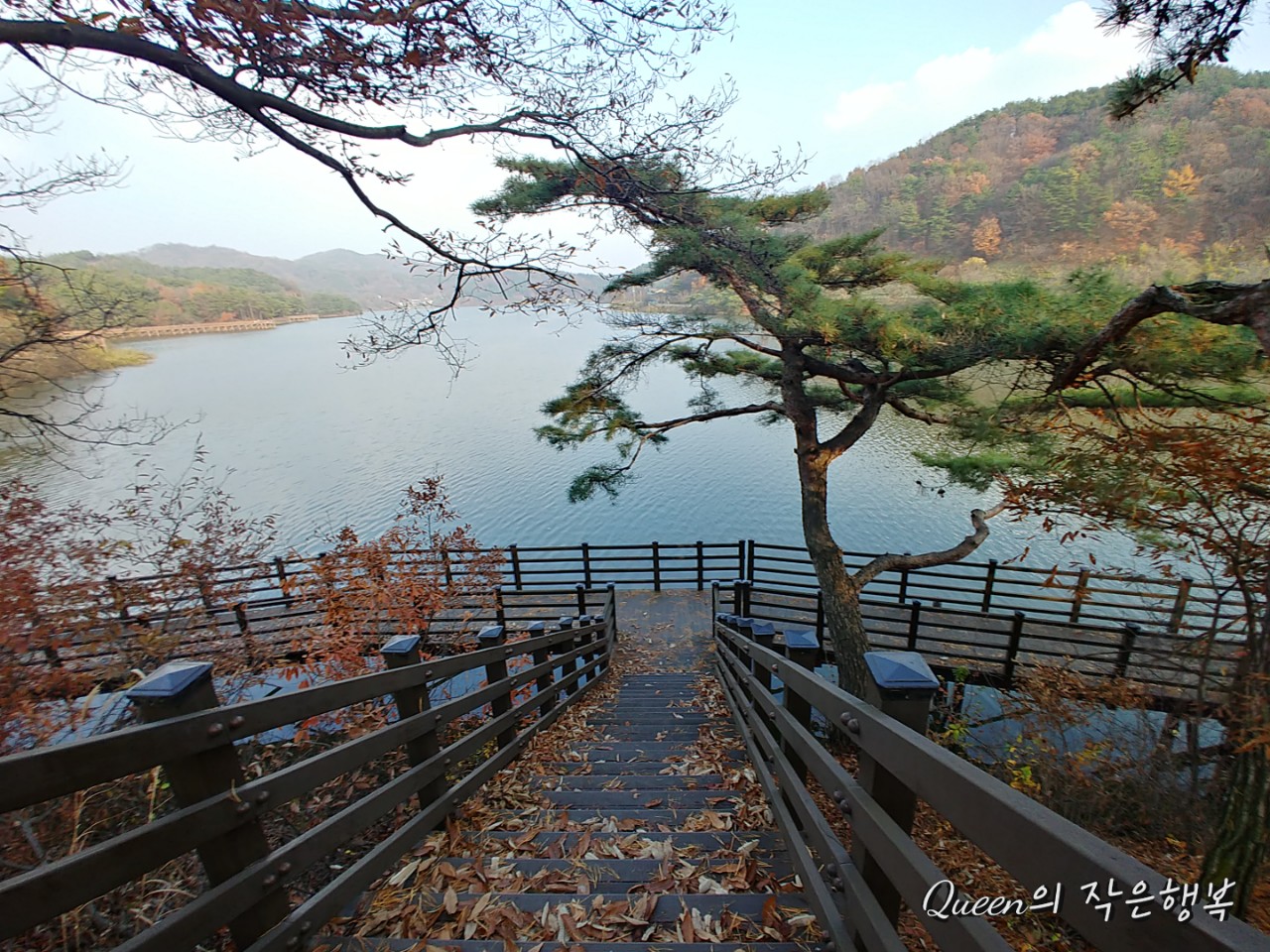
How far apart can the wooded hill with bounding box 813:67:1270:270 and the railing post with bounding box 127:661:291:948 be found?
6027 mm

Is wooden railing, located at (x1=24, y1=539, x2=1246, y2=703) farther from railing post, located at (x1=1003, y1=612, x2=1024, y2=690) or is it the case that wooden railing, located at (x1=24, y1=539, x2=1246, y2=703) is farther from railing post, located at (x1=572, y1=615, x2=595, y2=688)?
railing post, located at (x1=572, y1=615, x2=595, y2=688)

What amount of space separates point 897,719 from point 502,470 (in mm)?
19465

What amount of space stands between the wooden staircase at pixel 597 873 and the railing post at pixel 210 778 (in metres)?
0.38

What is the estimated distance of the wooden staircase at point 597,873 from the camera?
175cm

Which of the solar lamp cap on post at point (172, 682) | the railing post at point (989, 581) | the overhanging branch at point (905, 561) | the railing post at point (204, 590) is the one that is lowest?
the railing post at point (989, 581)

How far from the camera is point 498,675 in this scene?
3070 millimetres

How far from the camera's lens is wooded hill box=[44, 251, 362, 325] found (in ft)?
15.7

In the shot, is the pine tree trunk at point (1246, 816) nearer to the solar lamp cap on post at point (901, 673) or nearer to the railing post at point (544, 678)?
the solar lamp cap on post at point (901, 673)

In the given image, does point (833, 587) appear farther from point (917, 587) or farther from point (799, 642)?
point (799, 642)

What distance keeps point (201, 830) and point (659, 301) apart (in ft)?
29.7

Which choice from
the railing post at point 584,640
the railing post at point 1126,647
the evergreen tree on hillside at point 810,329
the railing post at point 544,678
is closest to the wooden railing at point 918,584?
the railing post at point 1126,647

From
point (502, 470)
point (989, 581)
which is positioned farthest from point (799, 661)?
point (502, 470)

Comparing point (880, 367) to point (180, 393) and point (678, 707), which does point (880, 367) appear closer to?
point (678, 707)

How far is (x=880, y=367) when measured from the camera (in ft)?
23.4
